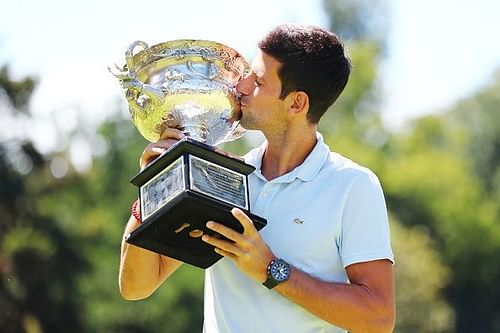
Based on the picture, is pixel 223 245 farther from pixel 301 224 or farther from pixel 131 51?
pixel 131 51

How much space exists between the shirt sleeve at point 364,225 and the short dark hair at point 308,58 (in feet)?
0.93

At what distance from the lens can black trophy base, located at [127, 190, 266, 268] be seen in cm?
327

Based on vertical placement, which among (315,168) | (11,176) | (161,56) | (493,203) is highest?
(161,56)

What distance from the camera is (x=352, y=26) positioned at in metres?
48.3

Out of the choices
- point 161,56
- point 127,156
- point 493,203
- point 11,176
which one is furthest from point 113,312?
point 161,56

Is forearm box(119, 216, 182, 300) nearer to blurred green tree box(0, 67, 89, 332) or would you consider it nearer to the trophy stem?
the trophy stem

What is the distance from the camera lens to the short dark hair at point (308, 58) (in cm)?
353

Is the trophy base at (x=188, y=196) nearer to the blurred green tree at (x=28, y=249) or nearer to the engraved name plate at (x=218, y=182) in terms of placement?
the engraved name plate at (x=218, y=182)

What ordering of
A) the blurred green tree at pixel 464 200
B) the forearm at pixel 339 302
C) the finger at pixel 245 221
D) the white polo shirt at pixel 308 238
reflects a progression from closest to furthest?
the finger at pixel 245 221
the forearm at pixel 339 302
the white polo shirt at pixel 308 238
the blurred green tree at pixel 464 200

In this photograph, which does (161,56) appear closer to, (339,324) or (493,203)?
(339,324)

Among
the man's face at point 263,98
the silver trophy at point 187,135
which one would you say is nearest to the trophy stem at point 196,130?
the silver trophy at point 187,135

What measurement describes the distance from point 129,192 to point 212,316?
31.5 meters

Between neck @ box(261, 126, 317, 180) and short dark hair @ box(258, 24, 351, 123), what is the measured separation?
0.39 ft

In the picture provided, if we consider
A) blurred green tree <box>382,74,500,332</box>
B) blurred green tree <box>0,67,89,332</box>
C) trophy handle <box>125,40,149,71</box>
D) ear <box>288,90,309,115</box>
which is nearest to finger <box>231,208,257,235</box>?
ear <box>288,90,309,115</box>
